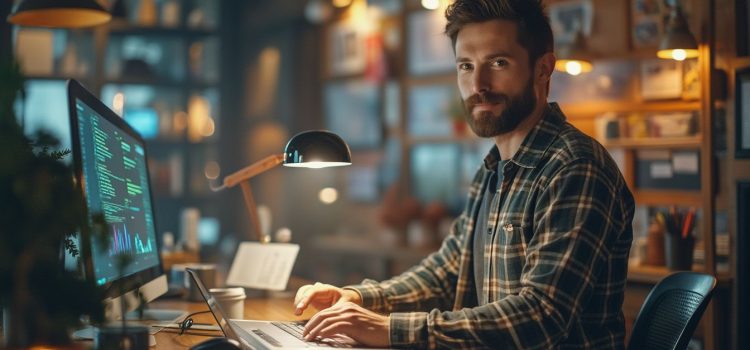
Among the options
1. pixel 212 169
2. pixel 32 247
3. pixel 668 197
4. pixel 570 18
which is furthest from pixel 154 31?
pixel 32 247

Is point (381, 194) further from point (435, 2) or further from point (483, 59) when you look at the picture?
point (483, 59)

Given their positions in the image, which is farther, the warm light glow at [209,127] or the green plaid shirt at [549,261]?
the warm light glow at [209,127]

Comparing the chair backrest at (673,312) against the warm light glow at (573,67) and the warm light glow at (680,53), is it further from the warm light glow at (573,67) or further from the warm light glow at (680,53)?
the warm light glow at (573,67)

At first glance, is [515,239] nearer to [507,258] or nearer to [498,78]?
[507,258]

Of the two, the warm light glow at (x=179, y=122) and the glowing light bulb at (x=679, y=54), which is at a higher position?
the glowing light bulb at (x=679, y=54)

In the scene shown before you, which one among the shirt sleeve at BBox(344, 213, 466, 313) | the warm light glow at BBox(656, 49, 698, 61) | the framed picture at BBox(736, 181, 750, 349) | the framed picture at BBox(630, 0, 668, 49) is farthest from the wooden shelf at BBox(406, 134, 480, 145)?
the shirt sleeve at BBox(344, 213, 466, 313)

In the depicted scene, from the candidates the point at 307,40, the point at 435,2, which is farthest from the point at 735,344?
the point at 307,40

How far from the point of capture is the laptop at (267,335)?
156 centimetres

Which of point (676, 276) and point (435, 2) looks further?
point (435, 2)

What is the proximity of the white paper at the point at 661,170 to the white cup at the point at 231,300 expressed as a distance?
268 centimetres

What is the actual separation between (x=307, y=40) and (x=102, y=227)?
236 inches

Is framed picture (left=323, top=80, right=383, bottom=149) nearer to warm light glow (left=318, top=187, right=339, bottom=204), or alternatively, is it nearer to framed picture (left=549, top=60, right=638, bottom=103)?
warm light glow (left=318, top=187, right=339, bottom=204)

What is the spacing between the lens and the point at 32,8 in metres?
2.69

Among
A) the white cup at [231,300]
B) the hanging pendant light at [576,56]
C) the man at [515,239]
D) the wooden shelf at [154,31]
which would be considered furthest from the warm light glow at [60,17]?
the wooden shelf at [154,31]
